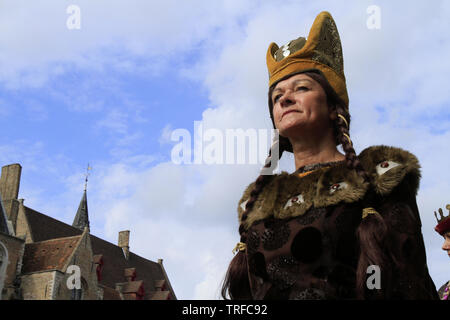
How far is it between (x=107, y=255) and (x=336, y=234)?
1940 inches

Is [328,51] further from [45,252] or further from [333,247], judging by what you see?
[45,252]

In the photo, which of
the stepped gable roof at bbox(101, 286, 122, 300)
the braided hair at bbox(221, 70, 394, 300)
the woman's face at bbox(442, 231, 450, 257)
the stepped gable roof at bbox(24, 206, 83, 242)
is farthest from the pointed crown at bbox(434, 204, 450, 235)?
the stepped gable roof at bbox(24, 206, 83, 242)

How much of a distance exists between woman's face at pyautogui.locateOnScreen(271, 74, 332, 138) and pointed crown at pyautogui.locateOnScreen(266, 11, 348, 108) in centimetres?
10

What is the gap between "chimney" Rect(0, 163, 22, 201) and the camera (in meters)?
40.6

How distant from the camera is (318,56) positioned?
11.8 feet

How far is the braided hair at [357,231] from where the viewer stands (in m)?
2.79

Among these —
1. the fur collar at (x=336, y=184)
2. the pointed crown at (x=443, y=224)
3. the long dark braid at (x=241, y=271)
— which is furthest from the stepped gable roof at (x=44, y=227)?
the fur collar at (x=336, y=184)

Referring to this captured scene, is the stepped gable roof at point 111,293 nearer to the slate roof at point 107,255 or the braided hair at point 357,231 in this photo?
the slate roof at point 107,255

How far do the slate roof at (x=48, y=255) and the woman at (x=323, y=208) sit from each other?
30.0 m

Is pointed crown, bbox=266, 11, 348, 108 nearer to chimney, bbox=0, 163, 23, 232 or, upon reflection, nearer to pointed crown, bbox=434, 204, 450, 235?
pointed crown, bbox=434, 204, 450, 235
